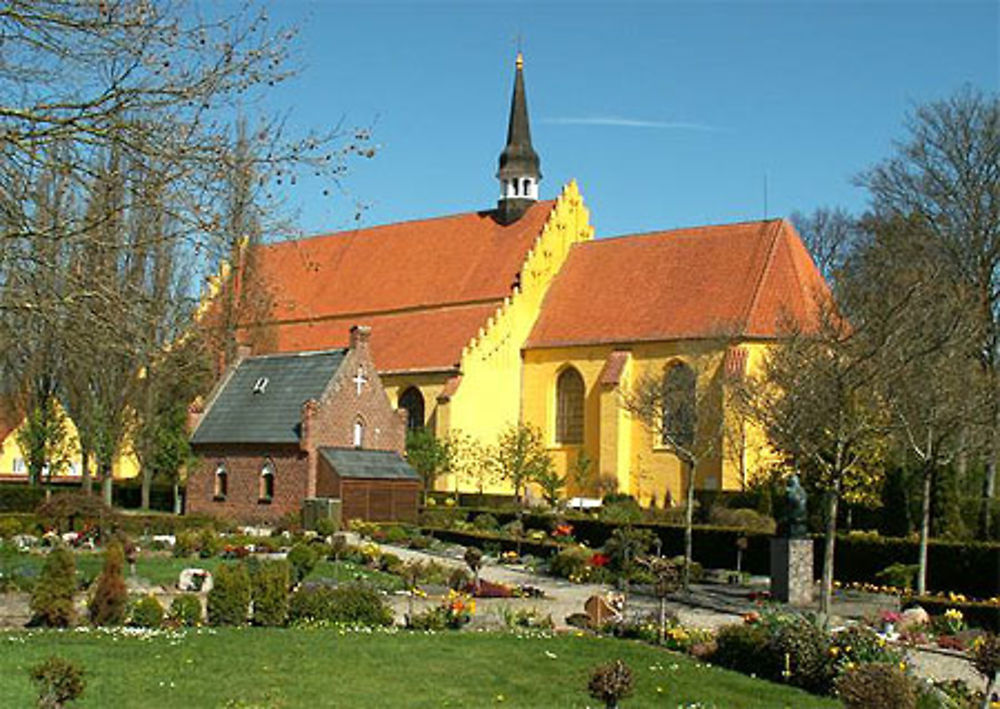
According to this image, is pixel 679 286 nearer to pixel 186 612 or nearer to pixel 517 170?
pixel 517 170

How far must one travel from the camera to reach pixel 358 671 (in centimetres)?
1372

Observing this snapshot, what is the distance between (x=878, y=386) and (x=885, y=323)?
161 centimetres

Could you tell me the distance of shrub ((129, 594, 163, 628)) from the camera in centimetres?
1655

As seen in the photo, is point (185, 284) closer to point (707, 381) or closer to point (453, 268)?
point (707, 381)

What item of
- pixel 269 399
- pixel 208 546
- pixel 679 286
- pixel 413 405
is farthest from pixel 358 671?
pixel 413 405

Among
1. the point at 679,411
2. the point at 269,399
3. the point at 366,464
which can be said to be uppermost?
the point at 269,399

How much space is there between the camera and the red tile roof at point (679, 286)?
4544cm

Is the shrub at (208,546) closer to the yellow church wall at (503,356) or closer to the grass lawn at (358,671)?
the grass lawn at (358,671)

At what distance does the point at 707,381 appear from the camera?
44.3 metres

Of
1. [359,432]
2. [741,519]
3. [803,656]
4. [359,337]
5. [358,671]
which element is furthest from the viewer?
[359,337]

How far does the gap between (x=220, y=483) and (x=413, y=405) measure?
12.2 m

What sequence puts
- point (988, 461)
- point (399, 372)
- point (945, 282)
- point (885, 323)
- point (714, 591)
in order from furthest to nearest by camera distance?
point (399, 372) → point (988, 461) → point (945, 282) → point (714, 591) → point (885, 323)

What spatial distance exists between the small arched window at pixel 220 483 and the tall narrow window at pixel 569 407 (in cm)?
1506

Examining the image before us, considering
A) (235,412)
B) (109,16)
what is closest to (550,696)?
(109,16)
